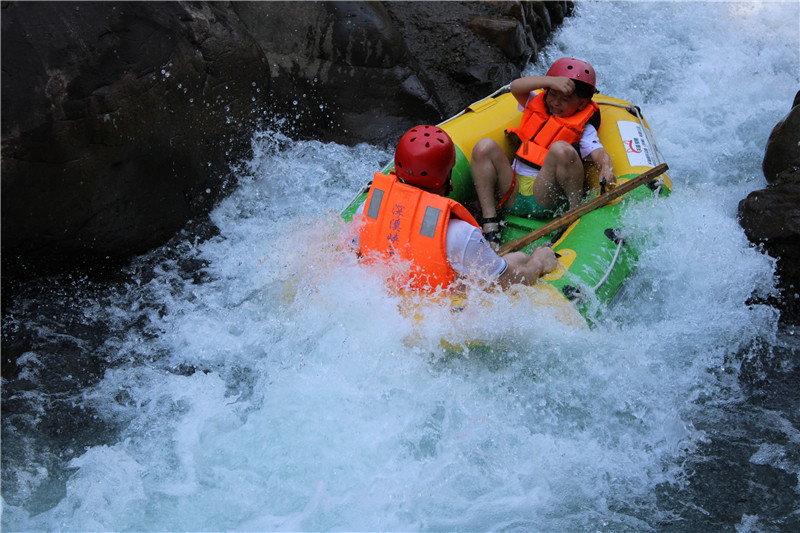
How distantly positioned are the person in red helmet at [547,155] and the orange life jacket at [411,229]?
0.94 metres

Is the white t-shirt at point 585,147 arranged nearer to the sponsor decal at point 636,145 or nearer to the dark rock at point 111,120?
Result: the sponsor decal at point 636,145

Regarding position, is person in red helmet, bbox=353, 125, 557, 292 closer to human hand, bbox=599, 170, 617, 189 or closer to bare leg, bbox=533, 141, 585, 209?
bare leg, bbox=533, 141, 585, 209

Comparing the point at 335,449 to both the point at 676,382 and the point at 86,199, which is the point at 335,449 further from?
the point at 86,199

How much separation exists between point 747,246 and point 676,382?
143cm

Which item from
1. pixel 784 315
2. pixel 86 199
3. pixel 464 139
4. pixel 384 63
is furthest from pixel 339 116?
pixel 784 315

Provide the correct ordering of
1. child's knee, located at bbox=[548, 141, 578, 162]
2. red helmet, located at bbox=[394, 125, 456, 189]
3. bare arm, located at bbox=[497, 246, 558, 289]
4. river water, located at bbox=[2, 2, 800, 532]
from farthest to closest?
child's knee, located at bbox=[548, 141, 578, 162] → bare arm, located at bbox=[497, 246, 558, 289] → red helmet, located at bbox=[394, 125, 456, 189] → river water, located at bbox=[2, 2, 800, 532]

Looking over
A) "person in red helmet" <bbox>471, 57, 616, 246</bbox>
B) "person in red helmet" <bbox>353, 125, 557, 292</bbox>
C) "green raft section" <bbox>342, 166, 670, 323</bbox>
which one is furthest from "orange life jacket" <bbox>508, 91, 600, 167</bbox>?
"person in red helmet" <bbox>353, 125, 557, 292</bbox>

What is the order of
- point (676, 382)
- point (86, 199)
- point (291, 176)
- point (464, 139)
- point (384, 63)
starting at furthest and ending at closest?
point (384, 63) < point (291, 176) < point (464, 139) < point (86, 199) < point (676, 382)

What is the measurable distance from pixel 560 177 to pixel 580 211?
10.5 inches

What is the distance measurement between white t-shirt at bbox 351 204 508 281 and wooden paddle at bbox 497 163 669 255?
1.95 feet

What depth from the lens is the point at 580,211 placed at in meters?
4.24

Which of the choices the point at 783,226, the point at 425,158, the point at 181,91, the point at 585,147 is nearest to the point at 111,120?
the point at 181,91

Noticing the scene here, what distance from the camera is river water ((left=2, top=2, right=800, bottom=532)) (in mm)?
3035

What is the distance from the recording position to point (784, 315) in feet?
14.3
